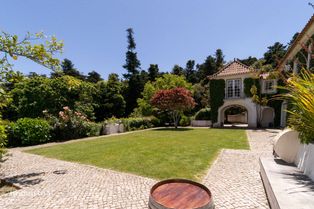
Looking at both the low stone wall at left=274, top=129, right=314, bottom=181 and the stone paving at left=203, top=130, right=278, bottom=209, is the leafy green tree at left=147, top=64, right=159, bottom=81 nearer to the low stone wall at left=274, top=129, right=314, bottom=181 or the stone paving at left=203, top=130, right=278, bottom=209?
the stone paving at left=203, top=130, right=278, bottom=209

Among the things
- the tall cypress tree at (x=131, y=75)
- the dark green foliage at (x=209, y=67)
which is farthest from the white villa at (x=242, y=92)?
the dark green foliage at (x=209, y=67)

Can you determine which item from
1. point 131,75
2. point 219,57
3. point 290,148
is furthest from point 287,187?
point 219,57

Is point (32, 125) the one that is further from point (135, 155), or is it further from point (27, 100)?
point (27, 100)

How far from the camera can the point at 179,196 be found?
262cm

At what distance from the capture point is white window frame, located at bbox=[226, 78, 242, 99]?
23145 millimetres

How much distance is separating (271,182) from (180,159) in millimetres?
4188

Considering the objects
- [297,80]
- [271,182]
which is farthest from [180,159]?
[297,80]

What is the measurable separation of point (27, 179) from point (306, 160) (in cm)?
759

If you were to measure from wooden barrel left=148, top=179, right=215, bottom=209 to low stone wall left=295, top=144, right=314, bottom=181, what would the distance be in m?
3.00

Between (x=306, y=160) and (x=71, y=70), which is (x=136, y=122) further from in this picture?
(x=71, y=70)

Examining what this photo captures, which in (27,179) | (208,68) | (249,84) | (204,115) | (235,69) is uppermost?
(208,68)

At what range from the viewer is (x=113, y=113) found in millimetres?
35156

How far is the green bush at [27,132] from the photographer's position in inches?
483

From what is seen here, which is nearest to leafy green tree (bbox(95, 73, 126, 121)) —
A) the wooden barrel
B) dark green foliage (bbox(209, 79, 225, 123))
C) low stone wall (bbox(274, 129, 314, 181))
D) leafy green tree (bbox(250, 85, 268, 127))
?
dark green foliage (bbox(209, 79, 225, 123))
